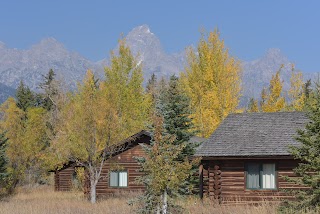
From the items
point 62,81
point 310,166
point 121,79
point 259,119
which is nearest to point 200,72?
point 121,79

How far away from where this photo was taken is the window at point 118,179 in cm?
3556

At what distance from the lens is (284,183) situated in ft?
85.5

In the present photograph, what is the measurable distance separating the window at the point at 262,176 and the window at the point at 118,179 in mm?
11438

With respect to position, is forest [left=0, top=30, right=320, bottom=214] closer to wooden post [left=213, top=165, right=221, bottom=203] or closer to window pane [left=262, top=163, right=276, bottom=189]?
wooden post [left=213, top=165, right=221, bottom=203]

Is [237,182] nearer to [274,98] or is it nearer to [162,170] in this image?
[162,170]

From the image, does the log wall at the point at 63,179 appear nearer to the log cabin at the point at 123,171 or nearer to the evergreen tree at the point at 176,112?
the log cabin at the point at 123,171

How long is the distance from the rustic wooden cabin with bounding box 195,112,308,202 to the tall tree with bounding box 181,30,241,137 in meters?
10.7

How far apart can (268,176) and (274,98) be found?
613 inches

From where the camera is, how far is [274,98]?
40781mm

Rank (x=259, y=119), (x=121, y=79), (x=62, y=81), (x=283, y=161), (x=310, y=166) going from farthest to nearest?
(x=62, y=81), (x=121, y=79), (x=259, y=119), (x=283, y=161), (x=310, y=166)

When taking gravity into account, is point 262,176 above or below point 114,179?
above

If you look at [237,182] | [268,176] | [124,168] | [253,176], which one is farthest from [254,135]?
[124,168]

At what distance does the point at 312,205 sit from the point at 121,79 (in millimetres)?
26238

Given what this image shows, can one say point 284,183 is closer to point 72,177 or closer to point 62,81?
point 72,177
